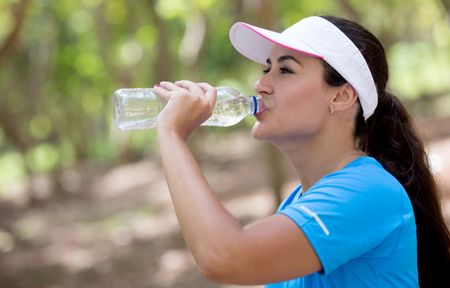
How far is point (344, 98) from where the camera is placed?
1.98 meters

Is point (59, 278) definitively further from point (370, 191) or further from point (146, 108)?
point (370, 191)

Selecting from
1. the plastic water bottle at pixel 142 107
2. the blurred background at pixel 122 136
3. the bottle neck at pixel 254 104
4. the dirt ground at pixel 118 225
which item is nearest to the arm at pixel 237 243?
the bottle neck at pixel 254 104

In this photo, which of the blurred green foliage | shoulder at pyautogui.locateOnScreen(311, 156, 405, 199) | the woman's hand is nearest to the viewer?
shoulder at pyautogui.locateOnScreen(311, 156, 405, 199)

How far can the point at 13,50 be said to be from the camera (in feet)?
25.7

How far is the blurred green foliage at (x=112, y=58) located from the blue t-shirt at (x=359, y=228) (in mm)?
8528

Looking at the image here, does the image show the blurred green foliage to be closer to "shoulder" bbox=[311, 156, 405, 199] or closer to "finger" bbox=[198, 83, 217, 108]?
"finger" bbox=[198, 83, 217, 108]

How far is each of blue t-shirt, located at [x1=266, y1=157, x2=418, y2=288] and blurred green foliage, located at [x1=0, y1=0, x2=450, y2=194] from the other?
853 centimetres

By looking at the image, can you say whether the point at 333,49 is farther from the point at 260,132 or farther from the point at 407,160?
the point at 407,160

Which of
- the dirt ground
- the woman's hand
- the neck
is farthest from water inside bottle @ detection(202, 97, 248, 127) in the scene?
the dirt ground

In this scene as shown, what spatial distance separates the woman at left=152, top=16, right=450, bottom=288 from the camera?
156 cm

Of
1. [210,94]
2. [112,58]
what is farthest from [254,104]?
[112,58]

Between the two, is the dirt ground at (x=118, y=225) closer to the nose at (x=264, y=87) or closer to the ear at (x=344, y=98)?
the ear at (x=344, y=98)

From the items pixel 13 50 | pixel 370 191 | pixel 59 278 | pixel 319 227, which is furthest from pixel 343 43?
pixel 59 278

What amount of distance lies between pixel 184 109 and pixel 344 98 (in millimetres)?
517
